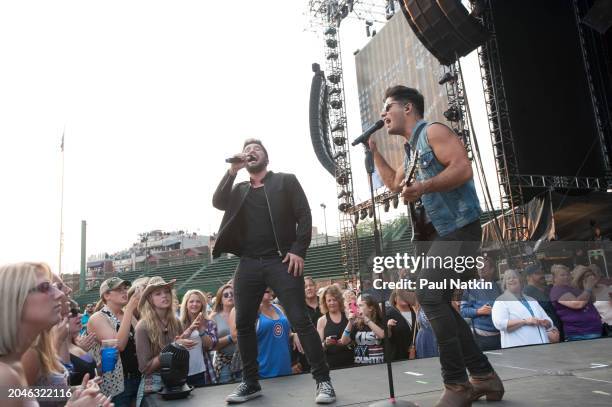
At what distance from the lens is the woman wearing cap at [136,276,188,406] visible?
2971 mm

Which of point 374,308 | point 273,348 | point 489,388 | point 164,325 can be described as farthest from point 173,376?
point 374,308

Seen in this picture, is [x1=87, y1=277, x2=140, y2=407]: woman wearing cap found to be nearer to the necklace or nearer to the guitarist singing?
the necklace

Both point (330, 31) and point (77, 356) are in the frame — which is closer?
point (77, 356)

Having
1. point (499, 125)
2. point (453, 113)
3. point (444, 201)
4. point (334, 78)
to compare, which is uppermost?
point (334, 78)

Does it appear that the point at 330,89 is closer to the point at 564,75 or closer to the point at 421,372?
the point at 564,75

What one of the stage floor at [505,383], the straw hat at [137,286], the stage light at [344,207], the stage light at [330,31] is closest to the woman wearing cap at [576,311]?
the stage floor at [505,383]

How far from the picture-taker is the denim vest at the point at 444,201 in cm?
210

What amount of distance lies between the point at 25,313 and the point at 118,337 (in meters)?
1.96

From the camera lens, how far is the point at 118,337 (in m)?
3.20

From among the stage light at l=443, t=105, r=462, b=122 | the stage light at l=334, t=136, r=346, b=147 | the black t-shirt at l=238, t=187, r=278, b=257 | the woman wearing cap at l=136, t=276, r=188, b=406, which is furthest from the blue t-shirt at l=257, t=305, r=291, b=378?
the stage light at l=334, t=136, r=346, b=147

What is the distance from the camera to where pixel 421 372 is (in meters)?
2.88

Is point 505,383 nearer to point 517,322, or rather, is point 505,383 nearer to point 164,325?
point 517,322

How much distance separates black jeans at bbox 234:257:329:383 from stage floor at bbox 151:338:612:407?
0.23 metres

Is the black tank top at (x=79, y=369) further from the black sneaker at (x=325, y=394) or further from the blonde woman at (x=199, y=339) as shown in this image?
the black sneaker at (x=325, y=394)
